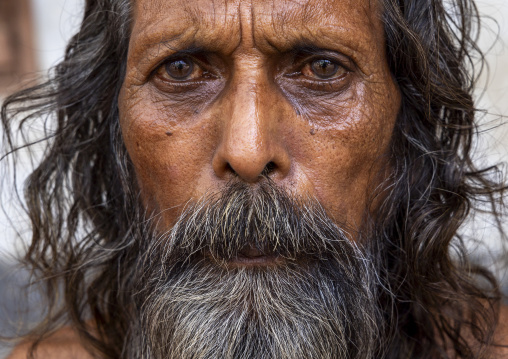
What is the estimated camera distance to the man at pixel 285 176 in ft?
5.66

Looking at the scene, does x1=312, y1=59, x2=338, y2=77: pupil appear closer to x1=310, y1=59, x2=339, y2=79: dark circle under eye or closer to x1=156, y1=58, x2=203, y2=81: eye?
x1=310, y1=59, x2=339, y2=79: dark circle under eye

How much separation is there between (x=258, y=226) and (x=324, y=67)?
0.47m

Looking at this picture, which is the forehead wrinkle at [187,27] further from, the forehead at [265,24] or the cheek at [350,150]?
the cheek at [350,150]

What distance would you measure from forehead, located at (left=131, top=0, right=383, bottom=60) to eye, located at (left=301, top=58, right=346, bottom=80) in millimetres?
58

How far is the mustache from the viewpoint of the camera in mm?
1695

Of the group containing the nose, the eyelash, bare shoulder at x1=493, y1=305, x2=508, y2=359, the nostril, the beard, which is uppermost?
the eyelash

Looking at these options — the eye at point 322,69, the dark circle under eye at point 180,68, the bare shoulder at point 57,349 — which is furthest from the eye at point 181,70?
the bare shoulder at point 57,349

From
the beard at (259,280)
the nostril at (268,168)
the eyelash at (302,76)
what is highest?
the eyelash at (302,76)

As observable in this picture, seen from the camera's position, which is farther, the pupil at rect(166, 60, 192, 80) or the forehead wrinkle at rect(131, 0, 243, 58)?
the pupil at rect(166, 60, 192, 80)

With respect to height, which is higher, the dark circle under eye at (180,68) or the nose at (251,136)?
the dark circle under eye at (180,68)

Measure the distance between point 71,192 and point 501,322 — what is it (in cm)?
151

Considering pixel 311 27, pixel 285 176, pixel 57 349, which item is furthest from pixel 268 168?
pixel 57 349

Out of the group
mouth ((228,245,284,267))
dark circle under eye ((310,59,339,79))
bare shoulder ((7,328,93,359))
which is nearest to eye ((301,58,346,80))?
dark circle under eye ((310,59,339,79))

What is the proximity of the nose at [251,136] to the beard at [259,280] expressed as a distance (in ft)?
0.16
